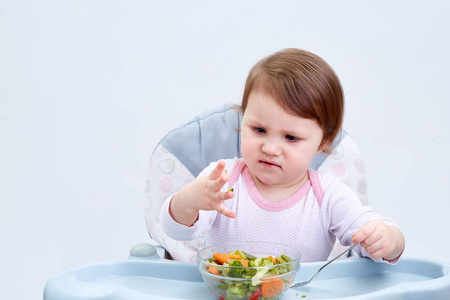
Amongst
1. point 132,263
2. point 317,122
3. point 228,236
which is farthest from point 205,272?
point 317,122

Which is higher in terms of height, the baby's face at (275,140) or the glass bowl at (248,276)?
the baby's face at (275,140)

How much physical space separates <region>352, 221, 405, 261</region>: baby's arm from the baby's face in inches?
7.6

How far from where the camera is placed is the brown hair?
106 centimetres

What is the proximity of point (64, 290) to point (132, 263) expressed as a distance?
0.16 meters

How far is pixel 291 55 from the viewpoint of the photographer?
3.73 feet

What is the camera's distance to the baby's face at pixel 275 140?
41.4 inches

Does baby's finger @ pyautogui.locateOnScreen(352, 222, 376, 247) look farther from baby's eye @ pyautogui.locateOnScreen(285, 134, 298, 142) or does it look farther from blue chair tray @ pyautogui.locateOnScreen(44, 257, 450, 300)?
baby's eye @ pyautogui.locateOnScreen(285, 134, 298, 142)

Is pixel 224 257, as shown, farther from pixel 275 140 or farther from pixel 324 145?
pixel 324 145

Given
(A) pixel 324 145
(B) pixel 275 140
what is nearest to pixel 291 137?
(B) pixel 275 140

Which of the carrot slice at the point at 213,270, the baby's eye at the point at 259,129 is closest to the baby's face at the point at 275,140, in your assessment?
the baby's eye at the point at 259,129

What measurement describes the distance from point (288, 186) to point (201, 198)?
0.94 ft

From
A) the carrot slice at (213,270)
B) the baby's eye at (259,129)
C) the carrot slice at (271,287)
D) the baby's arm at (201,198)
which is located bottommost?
the carrot slice at (271,287)

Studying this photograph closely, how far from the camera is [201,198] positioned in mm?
954

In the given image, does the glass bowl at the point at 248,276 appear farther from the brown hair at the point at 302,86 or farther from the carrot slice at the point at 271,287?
the brown hair at the point at 302,86
